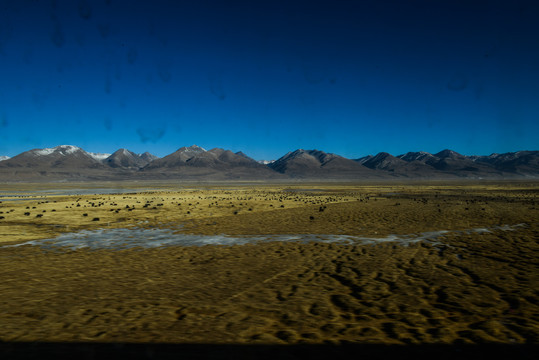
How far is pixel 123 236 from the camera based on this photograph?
50.3ft

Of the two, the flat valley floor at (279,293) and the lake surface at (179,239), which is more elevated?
the flat valley floor at (279,293)

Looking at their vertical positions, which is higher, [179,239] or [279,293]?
[279,293]

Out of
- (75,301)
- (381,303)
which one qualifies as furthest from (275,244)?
(75,301)

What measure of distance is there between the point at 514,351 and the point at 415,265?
5064 millimetres

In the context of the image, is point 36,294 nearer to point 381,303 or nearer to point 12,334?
point 12,334

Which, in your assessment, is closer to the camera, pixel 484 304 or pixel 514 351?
pixel 514 351

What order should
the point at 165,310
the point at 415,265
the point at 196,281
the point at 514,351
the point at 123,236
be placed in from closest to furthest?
the point at 514,351 → the point at 165,310 → the point at 196,281 → the point at 415,265 → the point at 123,236

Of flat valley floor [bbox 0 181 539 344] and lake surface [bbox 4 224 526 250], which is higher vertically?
flat valley floor [bbox 0 181 539 344]

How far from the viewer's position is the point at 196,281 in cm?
844

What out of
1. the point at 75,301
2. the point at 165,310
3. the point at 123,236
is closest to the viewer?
the point at 165,310

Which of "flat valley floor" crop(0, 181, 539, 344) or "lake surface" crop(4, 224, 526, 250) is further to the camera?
"lake surface" crop(4, 224, 526, 250)

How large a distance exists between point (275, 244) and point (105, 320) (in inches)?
311

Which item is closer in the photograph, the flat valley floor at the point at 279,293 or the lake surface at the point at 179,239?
the flat valley floor at the point at 279,293

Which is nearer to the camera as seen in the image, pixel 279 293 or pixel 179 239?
pixel 279 293
